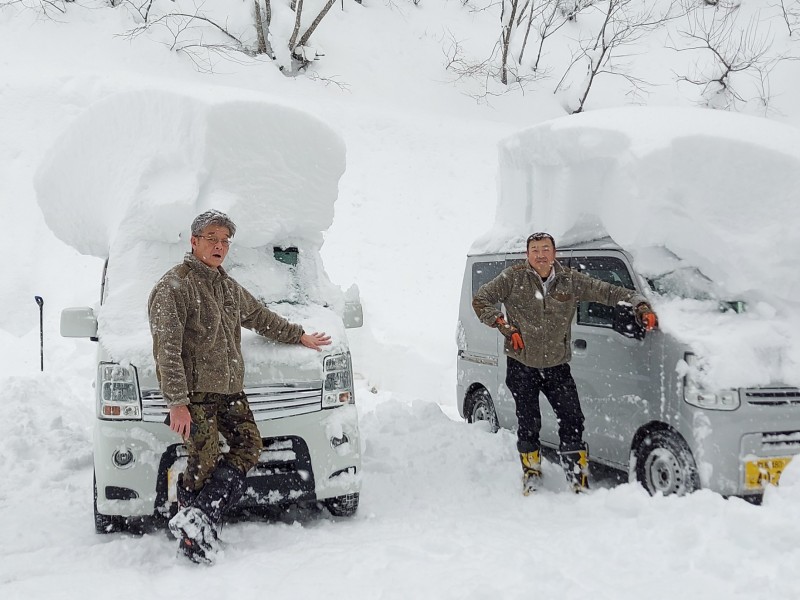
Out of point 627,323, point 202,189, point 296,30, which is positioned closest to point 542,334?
point 627,323

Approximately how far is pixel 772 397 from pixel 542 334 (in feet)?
4.69

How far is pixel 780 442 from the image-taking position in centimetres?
414

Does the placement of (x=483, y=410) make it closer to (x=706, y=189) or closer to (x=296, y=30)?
(x=706, y=189)

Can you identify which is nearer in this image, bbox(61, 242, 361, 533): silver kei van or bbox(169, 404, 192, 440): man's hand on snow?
bbox(169, 404, 192, 440): man's hand on snow

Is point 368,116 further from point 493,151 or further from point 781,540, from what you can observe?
point 781,540

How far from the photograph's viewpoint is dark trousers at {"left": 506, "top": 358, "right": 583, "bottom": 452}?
4.71 m

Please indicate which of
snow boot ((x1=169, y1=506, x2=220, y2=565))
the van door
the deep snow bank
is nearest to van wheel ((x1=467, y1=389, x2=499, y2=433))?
the van door

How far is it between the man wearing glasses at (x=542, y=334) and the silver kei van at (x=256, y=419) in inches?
46.6

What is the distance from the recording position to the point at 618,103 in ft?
66.6

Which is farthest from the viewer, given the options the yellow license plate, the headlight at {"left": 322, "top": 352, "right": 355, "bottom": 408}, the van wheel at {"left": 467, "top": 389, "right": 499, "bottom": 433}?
the van wheel at {"left": 467, "top": 389, "right": 499, "bottom": 433}

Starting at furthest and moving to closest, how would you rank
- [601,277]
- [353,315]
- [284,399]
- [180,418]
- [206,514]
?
[353,315] < [601,277] < [284,399] < [206,514] < [180,418]

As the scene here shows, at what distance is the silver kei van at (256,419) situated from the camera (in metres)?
3.98

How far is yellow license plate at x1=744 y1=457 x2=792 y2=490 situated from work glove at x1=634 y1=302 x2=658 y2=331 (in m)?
0.99

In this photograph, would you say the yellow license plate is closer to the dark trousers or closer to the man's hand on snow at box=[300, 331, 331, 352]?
the dark trousers
